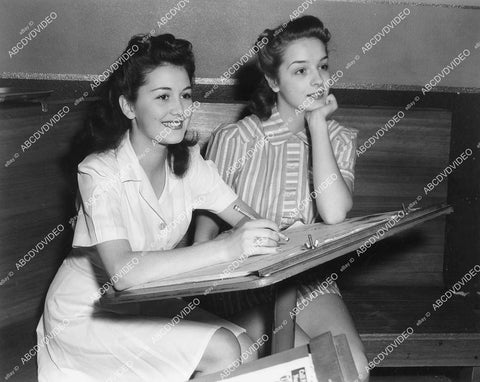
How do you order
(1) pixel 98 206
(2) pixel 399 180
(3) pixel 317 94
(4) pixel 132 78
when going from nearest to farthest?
1. (1) pixel 98 206
2. (4) pixel 132 78
3. (3) pixel 317 94
4. (2) pixel 399 180

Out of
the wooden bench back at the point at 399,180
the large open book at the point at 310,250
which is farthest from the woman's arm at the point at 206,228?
the wooden bench back at the point at 399,180

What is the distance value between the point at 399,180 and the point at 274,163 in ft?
2.77

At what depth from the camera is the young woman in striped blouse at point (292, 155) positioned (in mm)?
2146

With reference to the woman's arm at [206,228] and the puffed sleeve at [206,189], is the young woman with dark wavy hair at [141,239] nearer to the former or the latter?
the puffed sleeve at [206,189]

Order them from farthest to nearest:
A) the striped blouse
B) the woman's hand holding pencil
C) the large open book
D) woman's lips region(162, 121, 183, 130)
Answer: the striped blouse, woman's lips region(162, 121, 183, 130), the woman's hand holding pencil, the large open book

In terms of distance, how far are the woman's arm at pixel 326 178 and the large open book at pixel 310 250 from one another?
103 millimetres

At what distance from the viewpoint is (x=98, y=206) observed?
1748 mm

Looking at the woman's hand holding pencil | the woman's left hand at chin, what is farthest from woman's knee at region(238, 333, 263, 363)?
the woman's left hand at chin

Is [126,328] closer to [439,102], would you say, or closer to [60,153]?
[60,153]

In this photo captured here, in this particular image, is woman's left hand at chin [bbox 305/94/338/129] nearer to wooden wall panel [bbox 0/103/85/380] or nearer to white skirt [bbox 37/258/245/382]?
white skirt [bbox 37/258/245/382]

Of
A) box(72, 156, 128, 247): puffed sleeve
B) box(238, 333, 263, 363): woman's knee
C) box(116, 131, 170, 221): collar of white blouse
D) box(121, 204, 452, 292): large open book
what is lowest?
box(238, 333, 263, 363): woman's knee

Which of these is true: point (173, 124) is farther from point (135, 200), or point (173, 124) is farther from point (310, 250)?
point (310, 250)

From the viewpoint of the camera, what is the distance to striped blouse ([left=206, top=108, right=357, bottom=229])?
7.72ft

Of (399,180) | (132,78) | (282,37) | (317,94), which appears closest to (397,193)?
(399,180)
